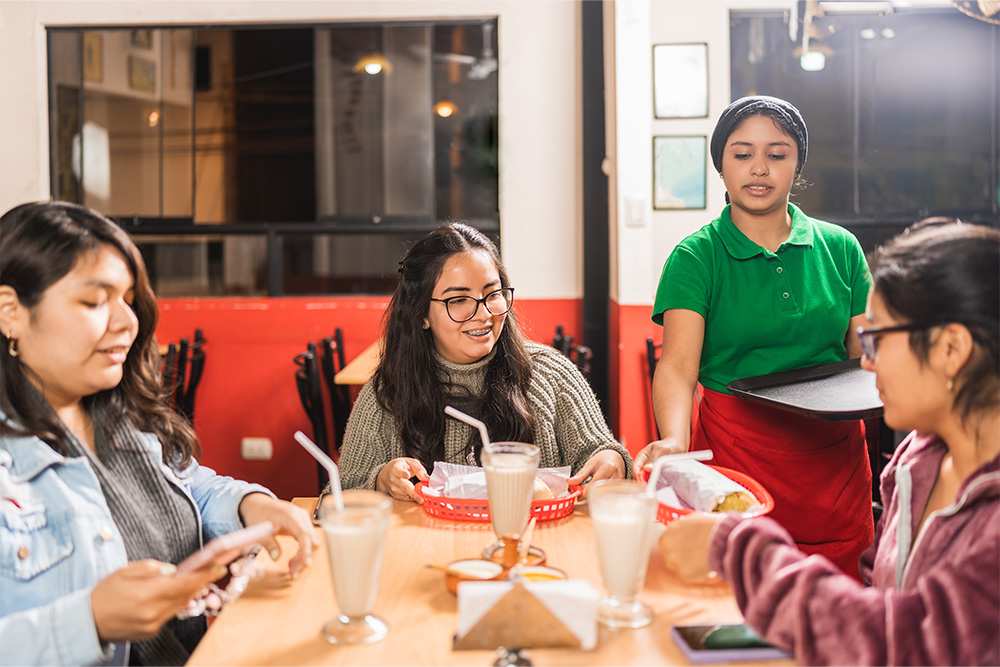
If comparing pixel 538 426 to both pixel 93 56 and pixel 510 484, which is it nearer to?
pixel 510 484

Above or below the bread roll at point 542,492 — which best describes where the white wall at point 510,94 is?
above

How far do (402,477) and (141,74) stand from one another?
14.8ft

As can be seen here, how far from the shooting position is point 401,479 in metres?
1.66

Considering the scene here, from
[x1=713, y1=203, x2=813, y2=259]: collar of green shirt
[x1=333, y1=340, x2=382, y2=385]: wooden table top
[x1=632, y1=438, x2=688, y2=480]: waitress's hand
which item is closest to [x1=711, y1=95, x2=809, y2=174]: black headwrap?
[x1=713, y1=203, x2=813, y2=259]: collar of green shirt

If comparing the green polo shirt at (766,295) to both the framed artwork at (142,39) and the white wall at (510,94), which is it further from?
the framed artwork at (142,39)

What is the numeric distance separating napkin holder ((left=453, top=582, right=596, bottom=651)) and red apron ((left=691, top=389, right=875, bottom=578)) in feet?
3.62

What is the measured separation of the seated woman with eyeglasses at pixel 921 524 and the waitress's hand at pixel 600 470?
448mm

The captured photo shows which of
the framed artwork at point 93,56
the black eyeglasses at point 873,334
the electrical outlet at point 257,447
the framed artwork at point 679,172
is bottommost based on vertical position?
the electrical outlet at point 257,447

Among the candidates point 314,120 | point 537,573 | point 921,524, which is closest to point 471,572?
point 537,573

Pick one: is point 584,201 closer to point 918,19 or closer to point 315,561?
point 918,19

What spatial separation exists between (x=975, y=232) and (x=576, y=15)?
3.56 m

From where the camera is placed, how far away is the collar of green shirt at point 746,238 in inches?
80.1

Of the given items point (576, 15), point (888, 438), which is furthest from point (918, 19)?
point (888, 438)

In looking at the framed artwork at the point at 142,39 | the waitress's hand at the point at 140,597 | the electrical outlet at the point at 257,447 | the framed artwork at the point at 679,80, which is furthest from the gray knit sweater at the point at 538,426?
the framed artwork at the point at 142,39
